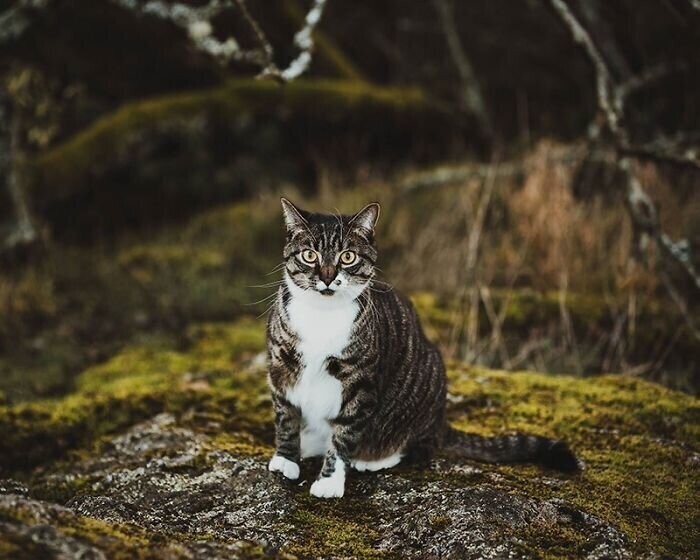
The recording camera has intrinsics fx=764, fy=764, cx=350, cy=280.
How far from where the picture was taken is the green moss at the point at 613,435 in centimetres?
301

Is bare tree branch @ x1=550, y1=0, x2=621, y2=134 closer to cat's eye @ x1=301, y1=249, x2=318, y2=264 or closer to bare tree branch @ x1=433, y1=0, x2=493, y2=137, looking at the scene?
cat's eye @ x1=301, y1=249, x2=318, y2=264

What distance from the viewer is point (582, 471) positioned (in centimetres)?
338

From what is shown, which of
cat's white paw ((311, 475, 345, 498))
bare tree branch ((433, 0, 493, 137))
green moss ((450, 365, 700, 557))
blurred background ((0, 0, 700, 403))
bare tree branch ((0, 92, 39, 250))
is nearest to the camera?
green moss ((450, 365, 700, 557))

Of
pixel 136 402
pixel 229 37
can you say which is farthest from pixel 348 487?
pixel 229 37

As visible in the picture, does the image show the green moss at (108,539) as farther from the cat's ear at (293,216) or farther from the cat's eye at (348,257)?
the cat's ear at (293,216)

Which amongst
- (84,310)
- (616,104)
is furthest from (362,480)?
(84,310)

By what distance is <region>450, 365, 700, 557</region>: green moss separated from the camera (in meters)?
3.01

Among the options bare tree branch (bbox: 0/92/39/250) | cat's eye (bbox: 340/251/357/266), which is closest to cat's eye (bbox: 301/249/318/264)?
cat's eye (bbox: 340/251/357/266)

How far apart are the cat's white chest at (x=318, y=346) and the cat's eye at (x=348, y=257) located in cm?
17

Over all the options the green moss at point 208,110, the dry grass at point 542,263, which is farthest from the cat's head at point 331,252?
the green moss at point 208,110

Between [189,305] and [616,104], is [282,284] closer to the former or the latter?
[616,104]

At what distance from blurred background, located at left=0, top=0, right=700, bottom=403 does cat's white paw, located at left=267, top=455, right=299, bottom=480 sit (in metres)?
1.79

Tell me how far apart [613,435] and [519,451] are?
607mm

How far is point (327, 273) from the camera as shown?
3.28 m
